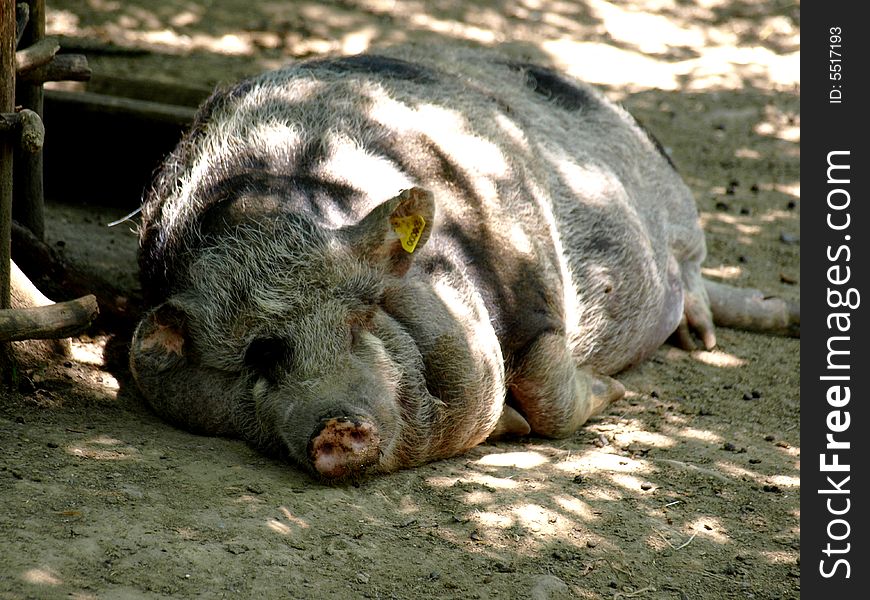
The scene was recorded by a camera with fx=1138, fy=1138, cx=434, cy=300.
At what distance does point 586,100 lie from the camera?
7.29 m

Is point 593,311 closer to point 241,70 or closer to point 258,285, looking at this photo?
point 258,285

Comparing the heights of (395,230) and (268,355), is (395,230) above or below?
above

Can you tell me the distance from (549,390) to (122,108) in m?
3.46

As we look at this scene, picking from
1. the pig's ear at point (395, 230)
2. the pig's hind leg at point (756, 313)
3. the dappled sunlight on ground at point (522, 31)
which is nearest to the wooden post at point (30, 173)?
the pig's ear at point (395, 230)

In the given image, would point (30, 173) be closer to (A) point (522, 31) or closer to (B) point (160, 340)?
(B) point (160, 340)

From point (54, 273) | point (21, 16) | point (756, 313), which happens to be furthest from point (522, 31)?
point (21, 16)

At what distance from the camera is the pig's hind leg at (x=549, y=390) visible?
5473mm

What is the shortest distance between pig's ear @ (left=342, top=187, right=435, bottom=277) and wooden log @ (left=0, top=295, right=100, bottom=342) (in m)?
1.15

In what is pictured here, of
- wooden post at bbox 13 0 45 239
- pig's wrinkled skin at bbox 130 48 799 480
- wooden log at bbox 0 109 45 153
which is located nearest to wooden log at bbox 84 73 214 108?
pig's wrinkled skin at bbox 130 48 799 480

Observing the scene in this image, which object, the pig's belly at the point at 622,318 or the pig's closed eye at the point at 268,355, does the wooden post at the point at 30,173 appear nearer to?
the pig's closed eye at the point at 268,355

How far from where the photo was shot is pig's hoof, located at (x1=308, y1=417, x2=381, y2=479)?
14.4 feet

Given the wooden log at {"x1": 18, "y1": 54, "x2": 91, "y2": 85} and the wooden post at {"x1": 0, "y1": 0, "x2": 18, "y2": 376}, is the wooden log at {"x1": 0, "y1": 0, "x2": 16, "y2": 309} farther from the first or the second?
the wooden log at {"x1": 18, "y1": 54, "x2": 91, "y2": 85}

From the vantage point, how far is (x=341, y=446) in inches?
173

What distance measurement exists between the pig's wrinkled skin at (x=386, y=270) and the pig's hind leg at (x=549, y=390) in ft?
0.03
